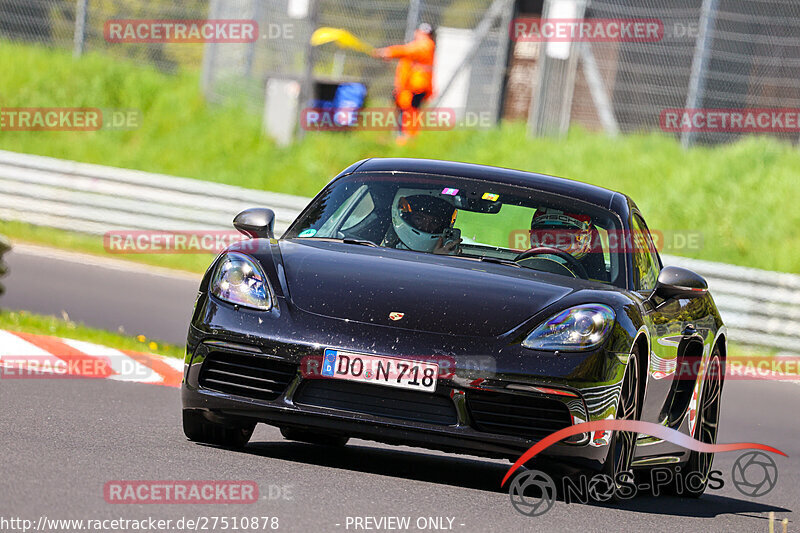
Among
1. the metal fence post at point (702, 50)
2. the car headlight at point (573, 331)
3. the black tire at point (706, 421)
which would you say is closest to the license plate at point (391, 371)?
the car headlight at point (573, 331)

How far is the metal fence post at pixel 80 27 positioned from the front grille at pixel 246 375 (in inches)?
693

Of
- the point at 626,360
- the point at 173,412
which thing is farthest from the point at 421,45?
the point at 626,360

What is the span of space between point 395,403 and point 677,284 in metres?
1.63

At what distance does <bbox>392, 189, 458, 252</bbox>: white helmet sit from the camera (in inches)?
267

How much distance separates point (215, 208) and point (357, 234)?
1130 cm

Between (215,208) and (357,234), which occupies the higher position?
(357,234)

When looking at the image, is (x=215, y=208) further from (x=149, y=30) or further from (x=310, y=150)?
(x=149, y=30)

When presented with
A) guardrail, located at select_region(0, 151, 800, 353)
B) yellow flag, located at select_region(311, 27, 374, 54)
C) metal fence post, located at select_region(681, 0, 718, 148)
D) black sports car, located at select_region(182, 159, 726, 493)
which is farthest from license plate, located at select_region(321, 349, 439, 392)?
yellow flag, located at select_region(311, 27, 374, 54)

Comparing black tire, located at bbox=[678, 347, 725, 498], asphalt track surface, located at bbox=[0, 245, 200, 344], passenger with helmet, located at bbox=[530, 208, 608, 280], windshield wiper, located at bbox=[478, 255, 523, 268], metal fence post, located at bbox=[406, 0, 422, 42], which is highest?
metal fence post, located at bbox=[406, 0, 422, 42]

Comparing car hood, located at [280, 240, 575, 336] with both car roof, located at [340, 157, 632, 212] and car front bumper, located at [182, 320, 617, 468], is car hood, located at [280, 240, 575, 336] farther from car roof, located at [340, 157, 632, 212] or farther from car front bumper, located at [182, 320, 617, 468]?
car roof, located at [340, 157, 632, 212]

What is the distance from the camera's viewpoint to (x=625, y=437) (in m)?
6.02

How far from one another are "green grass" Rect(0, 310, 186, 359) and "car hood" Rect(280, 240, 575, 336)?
3.49 m

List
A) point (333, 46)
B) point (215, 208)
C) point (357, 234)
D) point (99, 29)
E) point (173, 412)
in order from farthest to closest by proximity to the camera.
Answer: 1. point (99, 29)
2. point (333, 46)
3. point (215, 208)
4. point (173, 412)
5. point (357, 234)

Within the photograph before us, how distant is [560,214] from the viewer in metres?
7.02
